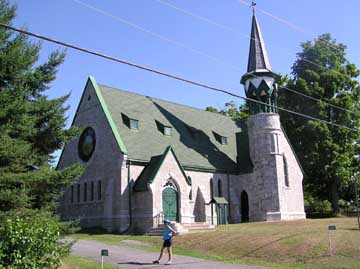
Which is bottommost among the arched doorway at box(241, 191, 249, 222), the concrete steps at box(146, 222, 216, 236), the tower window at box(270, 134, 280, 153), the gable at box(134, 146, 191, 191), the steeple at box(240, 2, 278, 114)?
the concrete steps at box(146, 222, 216, 236)

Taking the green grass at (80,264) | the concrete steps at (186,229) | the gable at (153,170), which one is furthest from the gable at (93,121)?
the green grass at (80,264)

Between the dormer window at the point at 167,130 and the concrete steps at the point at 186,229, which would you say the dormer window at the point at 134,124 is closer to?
the dormer window at the point at 167,130

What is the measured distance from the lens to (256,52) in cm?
3809

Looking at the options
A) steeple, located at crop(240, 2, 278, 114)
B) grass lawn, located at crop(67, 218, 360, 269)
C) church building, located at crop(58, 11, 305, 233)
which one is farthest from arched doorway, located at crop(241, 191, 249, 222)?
grass lawn, located at crop(67, 218, 360, 269)

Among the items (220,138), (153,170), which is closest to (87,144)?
(153,170)

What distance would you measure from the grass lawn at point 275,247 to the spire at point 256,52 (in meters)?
18.4

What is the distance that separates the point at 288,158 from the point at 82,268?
26204mm

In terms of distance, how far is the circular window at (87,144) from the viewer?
3275cm

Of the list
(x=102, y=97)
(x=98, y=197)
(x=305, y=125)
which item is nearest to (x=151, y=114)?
(x=102, y=97)

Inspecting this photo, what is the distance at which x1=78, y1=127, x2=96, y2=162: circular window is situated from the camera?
3275 cm

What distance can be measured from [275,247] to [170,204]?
39.1ft

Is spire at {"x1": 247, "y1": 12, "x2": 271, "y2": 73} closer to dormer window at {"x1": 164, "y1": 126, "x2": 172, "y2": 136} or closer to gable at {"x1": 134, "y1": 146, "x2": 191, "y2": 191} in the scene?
dormer window at {"x1": 164, "y1": 126, "x2": 172, "y2": 136}

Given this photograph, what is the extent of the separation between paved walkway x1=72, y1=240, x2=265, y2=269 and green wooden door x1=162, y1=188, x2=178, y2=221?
8329 millimetres

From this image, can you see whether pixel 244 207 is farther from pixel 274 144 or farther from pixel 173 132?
pixel 173 132
